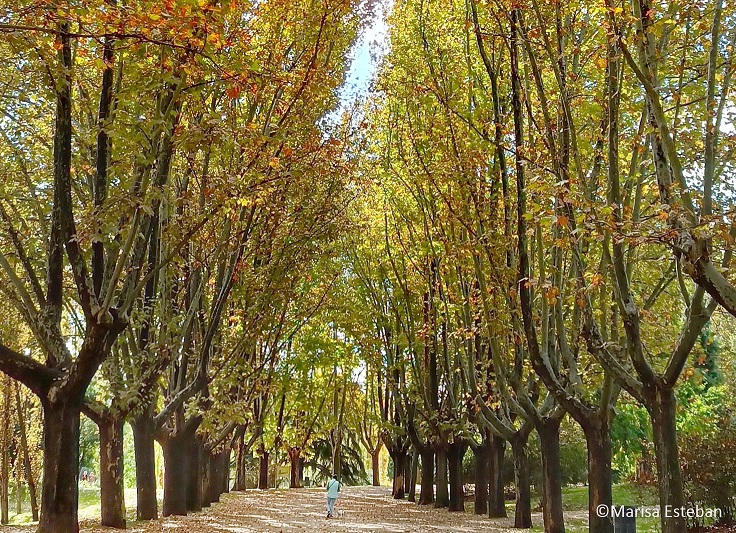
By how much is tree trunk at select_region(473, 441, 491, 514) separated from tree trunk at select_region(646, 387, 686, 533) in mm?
14213

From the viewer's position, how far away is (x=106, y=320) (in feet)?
28.7

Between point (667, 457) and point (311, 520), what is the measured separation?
1438cm

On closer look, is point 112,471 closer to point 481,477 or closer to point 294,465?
point 481,477

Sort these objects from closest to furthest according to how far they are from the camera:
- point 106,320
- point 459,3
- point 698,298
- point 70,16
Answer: point 70,16 → point 698,298 → point 106,320 → point 459,3

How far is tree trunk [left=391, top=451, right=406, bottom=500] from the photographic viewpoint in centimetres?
3306

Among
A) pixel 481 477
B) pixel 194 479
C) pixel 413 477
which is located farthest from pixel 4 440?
pixel 481 477

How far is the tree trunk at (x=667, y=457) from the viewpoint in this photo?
8.41 metres

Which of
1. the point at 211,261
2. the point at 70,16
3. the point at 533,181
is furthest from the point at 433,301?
the point at 70,16

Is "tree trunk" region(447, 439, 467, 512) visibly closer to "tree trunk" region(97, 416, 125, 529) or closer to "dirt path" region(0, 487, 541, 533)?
"dirt path" region(0, 487, 541, 533)

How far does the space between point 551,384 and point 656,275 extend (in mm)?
5561

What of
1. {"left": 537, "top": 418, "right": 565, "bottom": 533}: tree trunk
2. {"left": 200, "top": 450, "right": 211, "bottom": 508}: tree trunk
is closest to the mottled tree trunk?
{"left": 200, "top": 450, "right": 211, "bottom": 508}: tree trunk

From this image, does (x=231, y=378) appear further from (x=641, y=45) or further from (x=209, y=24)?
(x=641, y=45)

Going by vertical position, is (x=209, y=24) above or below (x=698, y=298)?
above

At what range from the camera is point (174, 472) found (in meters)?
18.2
